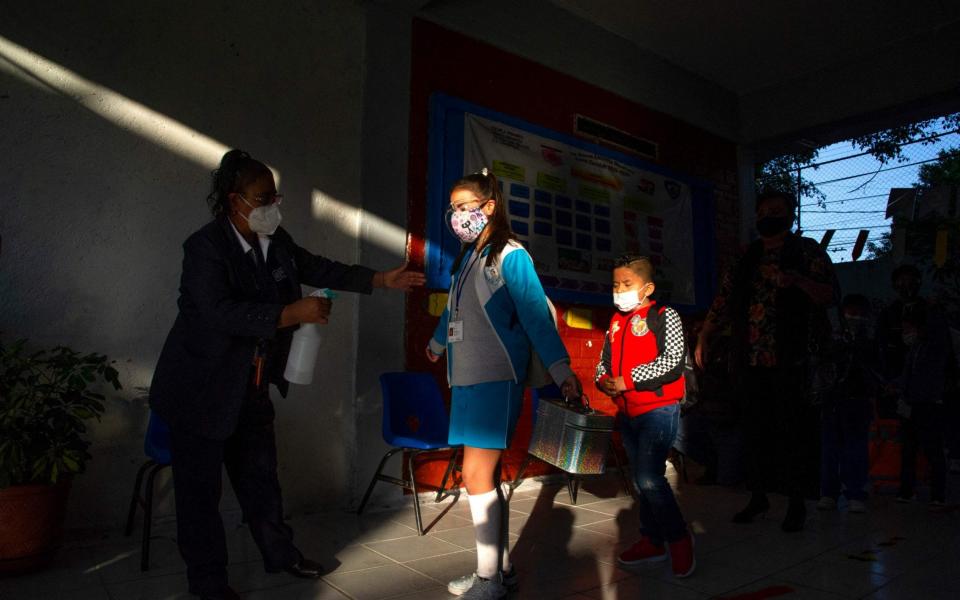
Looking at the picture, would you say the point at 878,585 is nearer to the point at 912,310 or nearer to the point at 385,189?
the point at 912,310

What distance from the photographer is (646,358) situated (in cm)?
277

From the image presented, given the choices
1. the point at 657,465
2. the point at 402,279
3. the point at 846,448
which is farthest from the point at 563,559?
the point at 846,448

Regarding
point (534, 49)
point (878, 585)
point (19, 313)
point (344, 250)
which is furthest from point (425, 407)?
point (534, 49)

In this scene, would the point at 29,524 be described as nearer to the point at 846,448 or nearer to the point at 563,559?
the point at 563,559

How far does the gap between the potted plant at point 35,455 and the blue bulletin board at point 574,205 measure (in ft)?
6.71

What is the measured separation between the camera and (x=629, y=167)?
5.43 meters

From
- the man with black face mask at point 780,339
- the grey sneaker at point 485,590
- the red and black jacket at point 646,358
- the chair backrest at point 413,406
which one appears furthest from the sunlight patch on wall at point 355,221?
the grey sneaker at point 485,590

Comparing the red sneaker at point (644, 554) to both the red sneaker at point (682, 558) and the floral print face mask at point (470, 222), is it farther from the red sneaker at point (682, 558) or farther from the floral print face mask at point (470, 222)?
the floral print face mask at point (470, 222)

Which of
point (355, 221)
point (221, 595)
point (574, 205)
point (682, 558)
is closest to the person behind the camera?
point (221, 595)

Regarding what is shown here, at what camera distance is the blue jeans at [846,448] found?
4.10 m

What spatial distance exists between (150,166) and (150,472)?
4.84 ft

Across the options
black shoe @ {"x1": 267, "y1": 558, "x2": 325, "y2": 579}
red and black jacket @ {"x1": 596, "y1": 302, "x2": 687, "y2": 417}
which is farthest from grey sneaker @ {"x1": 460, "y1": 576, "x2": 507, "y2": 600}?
red and black jacket @ {"x1": 596, "y1": 302, "x2": 687, "y2": 417}

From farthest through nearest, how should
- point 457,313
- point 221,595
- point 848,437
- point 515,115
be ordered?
point 515,115 < point 848,437 < point 457,313 < point 221,595

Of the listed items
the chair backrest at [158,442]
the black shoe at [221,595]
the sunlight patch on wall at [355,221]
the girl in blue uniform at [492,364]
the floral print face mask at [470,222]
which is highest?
the sunlight patch on wall at [355,221]
